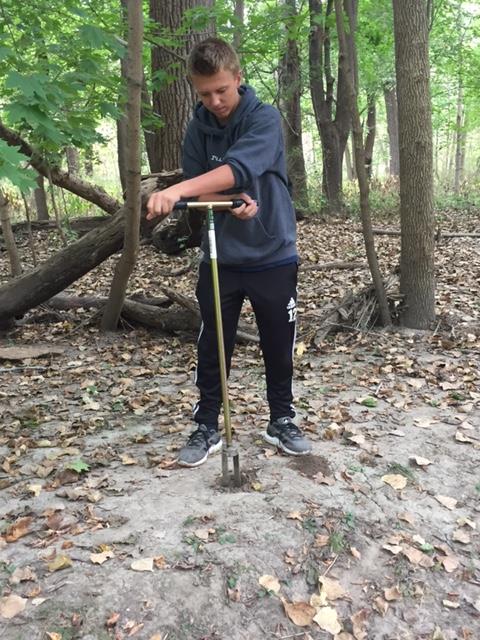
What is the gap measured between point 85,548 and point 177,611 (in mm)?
603

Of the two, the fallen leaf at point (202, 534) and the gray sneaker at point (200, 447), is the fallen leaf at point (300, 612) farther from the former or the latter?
the gray sneaker at point (200, 447)

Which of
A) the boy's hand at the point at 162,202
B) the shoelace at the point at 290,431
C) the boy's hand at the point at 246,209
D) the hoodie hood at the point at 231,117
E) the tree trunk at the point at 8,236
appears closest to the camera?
the boy's hand at the point at 162,202

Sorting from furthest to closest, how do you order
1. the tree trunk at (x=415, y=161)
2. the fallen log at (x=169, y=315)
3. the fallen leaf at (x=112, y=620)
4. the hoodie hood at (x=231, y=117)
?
the fallen log at (x=169, y=315), the tree trunk at (x=415, y=161), the hoodie hood at (x=231, y=117), the fallen leaf at (x=112, y=620)

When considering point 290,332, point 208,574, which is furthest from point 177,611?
point 290,332

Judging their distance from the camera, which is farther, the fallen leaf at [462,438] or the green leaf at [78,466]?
the fallen leaf at [462,438]

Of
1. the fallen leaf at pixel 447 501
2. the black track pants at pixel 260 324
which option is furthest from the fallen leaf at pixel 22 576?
the fallen leaf at pixel 447 501

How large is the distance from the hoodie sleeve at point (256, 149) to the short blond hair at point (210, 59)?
0.98 ft

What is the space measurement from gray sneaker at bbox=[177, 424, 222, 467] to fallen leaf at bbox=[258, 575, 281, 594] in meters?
1.02

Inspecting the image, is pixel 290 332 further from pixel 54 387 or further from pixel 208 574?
pixel 54 387

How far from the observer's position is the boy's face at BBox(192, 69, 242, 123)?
2.83 meters

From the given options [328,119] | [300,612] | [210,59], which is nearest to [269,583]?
[300,612]

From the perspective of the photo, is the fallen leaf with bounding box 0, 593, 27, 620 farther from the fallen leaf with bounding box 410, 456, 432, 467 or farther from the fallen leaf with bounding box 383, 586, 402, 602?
the fallen leaf with bounding box 410, 456, 432, 467

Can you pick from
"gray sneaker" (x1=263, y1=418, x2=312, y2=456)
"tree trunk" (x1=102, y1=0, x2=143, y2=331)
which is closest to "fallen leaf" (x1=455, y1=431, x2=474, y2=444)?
"gray sneaker" (x1=263, y1=418, x2=312, y2=456)

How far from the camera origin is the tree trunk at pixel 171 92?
7625mm
